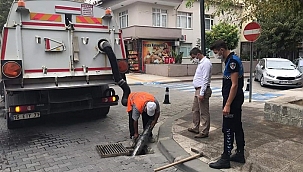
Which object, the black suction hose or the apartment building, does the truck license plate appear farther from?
the apartment building

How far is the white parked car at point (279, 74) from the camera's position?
509 inches

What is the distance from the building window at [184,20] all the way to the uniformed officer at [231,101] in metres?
21.8

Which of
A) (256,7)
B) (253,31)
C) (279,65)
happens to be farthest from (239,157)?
(279,65)

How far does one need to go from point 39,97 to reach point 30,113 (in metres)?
0.37

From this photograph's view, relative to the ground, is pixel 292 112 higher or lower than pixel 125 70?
lower

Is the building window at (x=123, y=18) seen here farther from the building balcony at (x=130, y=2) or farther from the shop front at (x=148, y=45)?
the shop front at (x=148, y=45)

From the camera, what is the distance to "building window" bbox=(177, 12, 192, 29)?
25.0 meters

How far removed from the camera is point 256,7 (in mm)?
7281

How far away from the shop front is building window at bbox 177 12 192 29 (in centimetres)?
170

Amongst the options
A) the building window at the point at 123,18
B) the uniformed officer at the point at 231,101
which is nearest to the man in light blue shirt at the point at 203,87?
the uniformed officer at the point at 231,101

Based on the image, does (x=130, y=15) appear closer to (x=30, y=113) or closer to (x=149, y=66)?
(x=149, y=66)

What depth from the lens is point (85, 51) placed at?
6098mm

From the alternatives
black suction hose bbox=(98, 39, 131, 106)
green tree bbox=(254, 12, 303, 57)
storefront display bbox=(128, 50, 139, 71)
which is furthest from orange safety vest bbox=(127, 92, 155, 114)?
green tree bbox=(254, 12, 303, 57)

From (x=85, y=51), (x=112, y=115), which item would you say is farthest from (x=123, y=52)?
(x=112, y=115)
